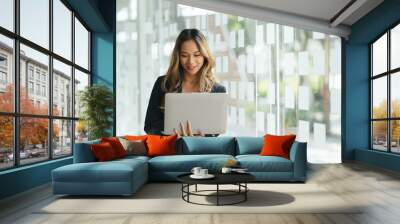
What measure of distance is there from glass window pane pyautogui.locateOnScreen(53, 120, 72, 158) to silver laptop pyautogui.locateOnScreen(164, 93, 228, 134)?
7.07 feet

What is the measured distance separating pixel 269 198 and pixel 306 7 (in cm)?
510

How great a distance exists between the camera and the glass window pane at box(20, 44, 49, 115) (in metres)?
5.65

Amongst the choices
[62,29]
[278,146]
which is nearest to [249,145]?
[278,146]

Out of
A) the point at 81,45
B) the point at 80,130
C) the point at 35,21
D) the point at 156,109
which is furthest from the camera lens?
the point at 156,109

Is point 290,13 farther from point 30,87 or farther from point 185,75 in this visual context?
point 30,87

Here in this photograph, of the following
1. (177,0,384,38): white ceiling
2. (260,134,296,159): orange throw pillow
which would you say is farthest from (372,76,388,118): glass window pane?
(260,134,296,159): orange throw pillow

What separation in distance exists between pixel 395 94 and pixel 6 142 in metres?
7.31

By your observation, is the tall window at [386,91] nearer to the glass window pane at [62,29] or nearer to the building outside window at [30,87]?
the glass window pane at [62,29]

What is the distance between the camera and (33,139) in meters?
5.95

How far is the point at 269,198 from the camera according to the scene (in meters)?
4.91

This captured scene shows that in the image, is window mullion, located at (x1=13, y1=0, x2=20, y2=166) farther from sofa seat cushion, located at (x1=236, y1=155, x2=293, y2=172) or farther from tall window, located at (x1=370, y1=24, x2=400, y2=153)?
tall window, located at (x1=370, y1=24, x2=400, y2=153)

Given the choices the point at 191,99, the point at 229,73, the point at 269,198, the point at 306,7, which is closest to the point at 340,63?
the point at 306,7

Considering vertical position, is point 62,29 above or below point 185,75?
above

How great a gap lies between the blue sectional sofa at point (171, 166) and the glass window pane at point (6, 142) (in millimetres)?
682
